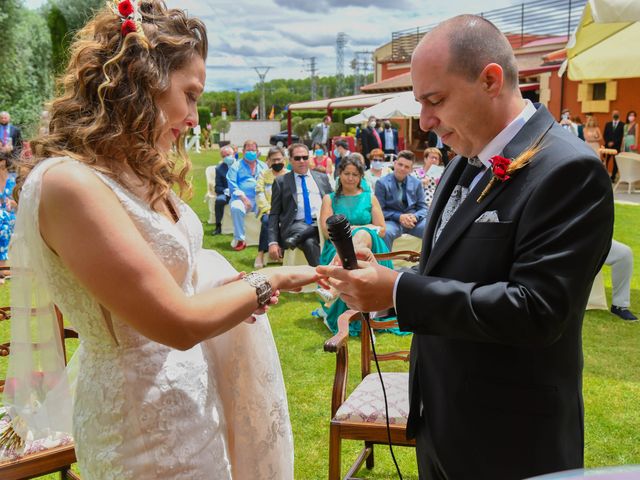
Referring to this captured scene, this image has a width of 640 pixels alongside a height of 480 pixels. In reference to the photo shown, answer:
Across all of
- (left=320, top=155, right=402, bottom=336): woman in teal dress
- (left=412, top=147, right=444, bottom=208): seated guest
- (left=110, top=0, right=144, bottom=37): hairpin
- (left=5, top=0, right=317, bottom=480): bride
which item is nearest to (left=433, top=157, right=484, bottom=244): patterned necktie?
(left=5, top=0, right=317, bottom=480): bride

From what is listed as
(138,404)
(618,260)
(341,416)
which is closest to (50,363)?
(138,404)

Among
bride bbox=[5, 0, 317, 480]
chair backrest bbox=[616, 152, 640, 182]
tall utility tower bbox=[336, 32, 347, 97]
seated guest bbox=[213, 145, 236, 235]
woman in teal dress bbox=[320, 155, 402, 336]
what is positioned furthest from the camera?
tall utility tower bbox=[336, 32, 347, 97]

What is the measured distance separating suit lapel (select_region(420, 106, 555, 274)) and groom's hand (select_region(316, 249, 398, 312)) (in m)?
0.15

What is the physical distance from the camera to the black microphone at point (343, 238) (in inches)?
80.4

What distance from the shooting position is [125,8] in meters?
1.83

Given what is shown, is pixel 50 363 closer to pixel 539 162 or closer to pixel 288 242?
pixel 539 162

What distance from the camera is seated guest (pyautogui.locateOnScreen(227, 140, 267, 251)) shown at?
1130 cm

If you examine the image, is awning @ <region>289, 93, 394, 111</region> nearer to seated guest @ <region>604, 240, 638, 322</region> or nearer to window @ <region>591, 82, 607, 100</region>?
window @ <region>591, 82, 607, 100</region>

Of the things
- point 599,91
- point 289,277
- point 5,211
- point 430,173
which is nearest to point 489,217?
point 289,277

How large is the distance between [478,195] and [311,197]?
23.0 feet

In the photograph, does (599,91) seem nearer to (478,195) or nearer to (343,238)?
(478,195)

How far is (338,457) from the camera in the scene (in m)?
3.39

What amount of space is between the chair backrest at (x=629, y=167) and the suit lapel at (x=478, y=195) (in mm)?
15540

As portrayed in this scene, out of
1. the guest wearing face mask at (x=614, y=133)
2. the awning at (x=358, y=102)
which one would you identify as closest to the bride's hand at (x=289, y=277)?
the guest wearing face mask at (x=614, y=133)
